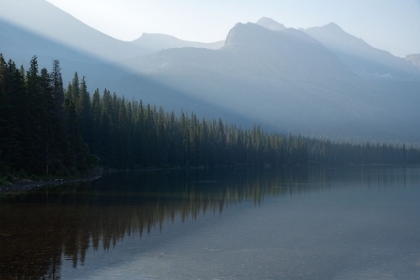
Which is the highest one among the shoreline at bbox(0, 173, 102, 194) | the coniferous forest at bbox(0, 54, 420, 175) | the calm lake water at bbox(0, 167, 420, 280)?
the coniferous forest at bbox(0, 54, 420, 175)

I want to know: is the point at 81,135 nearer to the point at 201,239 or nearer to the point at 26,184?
the point at 26,184

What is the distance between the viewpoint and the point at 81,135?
279ft

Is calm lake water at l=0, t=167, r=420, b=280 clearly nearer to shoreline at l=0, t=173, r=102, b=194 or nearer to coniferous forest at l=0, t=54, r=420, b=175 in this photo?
shoreline at l=0, t=173, r=102, b=194

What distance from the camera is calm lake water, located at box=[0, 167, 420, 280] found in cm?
2073

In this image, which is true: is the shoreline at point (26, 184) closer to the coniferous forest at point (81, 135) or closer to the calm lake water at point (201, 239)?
the coniferous forest at point (81, 135)

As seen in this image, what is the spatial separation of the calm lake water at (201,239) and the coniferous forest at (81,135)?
15115mm

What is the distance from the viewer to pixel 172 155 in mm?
149375

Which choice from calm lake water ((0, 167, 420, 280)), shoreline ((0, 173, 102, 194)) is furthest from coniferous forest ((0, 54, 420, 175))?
calm lake water ((0, 167, 420, 280))

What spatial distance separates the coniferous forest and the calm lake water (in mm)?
15115

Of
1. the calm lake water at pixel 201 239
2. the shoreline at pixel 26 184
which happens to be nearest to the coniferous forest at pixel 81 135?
the shoreline at pixel 26 184

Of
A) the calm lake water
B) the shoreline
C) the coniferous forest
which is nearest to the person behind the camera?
the calm lake water

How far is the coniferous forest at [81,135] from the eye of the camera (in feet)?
198

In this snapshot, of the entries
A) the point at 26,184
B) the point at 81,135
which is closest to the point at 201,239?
the point at 26,184

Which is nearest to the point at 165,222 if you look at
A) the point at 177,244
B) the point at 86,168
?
the point at 177,244
